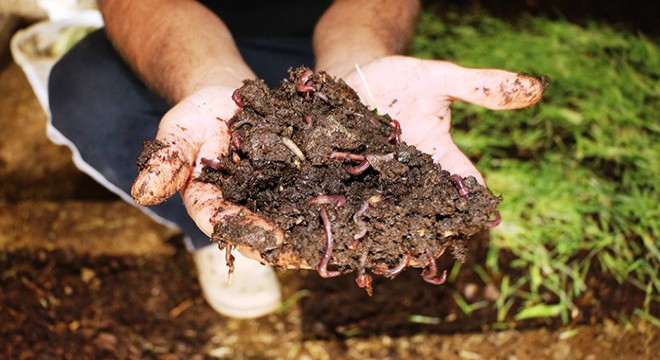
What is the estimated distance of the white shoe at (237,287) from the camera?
3.53m

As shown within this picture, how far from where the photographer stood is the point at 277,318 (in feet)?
11.8

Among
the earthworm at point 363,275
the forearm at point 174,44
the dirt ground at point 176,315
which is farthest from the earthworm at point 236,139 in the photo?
the dirt ground at point 176,315

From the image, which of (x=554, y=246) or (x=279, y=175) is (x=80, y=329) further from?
(x=554, y=246)

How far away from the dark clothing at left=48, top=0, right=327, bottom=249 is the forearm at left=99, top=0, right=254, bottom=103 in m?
0.17

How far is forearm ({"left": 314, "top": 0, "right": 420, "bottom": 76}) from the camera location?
10.4 feet

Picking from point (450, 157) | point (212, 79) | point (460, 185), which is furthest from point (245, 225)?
point (212, 79)

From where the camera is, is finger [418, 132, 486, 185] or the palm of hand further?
the palm of hand

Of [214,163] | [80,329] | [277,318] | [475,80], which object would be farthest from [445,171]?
[80,329]

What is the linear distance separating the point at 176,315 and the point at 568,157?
284 centimetres

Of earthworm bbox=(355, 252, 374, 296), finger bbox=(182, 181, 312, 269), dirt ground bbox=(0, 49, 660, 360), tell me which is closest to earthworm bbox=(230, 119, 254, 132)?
finger bbox=(182, 181, 312, 269)

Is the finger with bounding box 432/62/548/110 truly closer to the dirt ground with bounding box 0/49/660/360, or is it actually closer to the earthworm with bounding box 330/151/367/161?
Result: the earthworm with bounding box 330/151/367/161

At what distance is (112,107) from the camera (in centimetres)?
329

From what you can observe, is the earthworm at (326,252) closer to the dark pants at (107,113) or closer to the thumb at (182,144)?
the thumb at (182,144)

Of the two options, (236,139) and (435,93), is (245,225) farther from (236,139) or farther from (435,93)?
(435,93)
